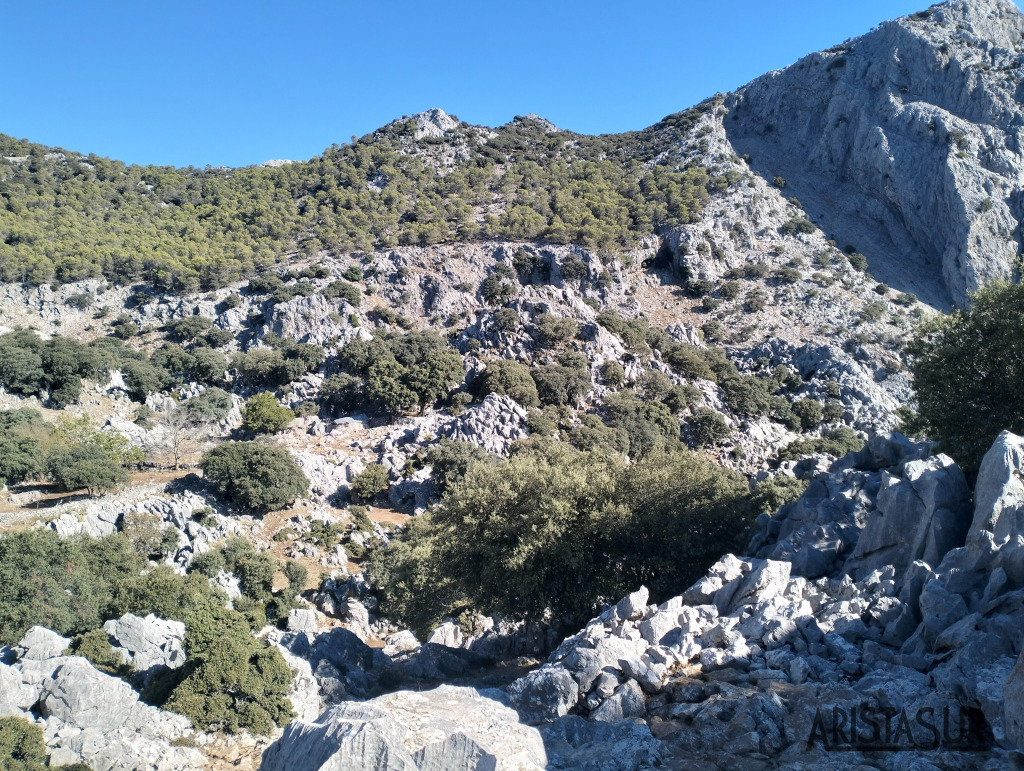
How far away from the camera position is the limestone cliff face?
7325 centimetres

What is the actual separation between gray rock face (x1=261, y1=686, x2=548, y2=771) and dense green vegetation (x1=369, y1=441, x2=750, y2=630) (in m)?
7.32

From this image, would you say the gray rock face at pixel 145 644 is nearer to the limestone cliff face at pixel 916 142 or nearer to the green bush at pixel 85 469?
the green bush at pixel 85 469

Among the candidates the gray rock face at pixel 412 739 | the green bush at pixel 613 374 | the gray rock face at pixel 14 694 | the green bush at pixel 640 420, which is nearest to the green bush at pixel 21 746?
the gray rock face at pixel 14 694

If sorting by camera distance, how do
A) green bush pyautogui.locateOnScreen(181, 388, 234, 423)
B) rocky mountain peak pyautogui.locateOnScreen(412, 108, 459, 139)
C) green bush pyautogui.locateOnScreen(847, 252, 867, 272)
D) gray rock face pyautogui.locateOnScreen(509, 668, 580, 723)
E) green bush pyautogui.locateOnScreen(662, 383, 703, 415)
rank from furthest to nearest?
1. rocky mountain peak pyautogui.locateOnScreen(412, 108, 459, 139)
2. green bush pyautogui.locateOnScreen(847, 252, 867, 272)
3. green bush pyautogui.locateOnScreen(662, 383, 703, 415)
4. green bush pyautogui.locateOnScreen(181, 388, 234, 423)
5. gray rock face pyautogui.locateOnScreen(509, 668, 580, 723)

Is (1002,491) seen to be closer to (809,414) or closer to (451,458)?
(451,458)

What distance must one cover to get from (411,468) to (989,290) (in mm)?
31713

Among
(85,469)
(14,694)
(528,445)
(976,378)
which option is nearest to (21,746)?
(14,694)

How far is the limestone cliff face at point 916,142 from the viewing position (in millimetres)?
73250

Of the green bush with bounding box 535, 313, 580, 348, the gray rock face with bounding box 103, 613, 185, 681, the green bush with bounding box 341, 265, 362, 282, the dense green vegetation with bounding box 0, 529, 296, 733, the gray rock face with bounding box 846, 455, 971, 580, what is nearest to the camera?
the gray rock face with bounding box 846, 455, 971, 580

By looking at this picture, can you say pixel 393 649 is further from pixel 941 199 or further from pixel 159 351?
pixel 941 199

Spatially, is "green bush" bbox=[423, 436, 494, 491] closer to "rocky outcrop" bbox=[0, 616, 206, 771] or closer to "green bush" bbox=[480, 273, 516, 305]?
"rocky outcrop" bbox=[0, 616, 206, 771]

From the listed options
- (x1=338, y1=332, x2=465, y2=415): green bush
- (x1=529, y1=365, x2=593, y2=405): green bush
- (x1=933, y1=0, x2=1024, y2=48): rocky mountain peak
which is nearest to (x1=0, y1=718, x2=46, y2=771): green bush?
(x1=338, y1=332, x2=465, y2=415): green bush

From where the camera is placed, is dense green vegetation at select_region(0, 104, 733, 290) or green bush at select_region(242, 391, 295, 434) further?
dense green vegetation at select_region(0, 104, 733, 290)

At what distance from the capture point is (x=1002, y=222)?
72.8 m
